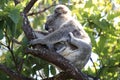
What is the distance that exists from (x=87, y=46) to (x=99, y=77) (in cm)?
68

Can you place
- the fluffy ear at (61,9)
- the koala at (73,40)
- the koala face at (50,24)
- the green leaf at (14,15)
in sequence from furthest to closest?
the fluffy ear at (61,9)
the koala face at (50,24)
the koala at (73,40)
the green leaf at (14,15)

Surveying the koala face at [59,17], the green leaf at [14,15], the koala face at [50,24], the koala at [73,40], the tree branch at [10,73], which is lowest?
the tree branch at [10,73]

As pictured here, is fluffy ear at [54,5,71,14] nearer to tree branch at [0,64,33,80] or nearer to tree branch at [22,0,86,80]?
tree branch at [22,0,86,80]

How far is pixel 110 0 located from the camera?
665cm

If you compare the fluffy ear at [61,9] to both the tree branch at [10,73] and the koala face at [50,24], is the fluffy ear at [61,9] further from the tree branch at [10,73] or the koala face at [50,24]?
the tree branch at [10,73]

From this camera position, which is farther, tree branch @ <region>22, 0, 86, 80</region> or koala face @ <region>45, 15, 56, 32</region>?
koala face @ <region>45, 15, 56, 32</region>

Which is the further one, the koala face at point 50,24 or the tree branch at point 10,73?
the koala face at point 50,24

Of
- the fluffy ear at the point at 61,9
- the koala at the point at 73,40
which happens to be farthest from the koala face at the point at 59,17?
the koala at the point at 73,40

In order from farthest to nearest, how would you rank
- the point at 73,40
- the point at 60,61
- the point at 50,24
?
1. the point at 50,24
2. the point at 73,40
3. the point at 60,61

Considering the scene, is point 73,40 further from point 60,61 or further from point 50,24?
point 60,61

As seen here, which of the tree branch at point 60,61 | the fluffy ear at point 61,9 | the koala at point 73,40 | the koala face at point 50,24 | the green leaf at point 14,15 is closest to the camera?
the green leaf at point 14,15

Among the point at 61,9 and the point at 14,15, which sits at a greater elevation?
the point at 61,9

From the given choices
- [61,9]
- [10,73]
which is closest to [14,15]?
[10,73]

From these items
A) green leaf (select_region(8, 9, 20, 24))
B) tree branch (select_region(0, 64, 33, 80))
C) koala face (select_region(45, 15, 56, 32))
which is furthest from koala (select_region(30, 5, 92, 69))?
green leaf (select_region(8, 9, 20, 24))
